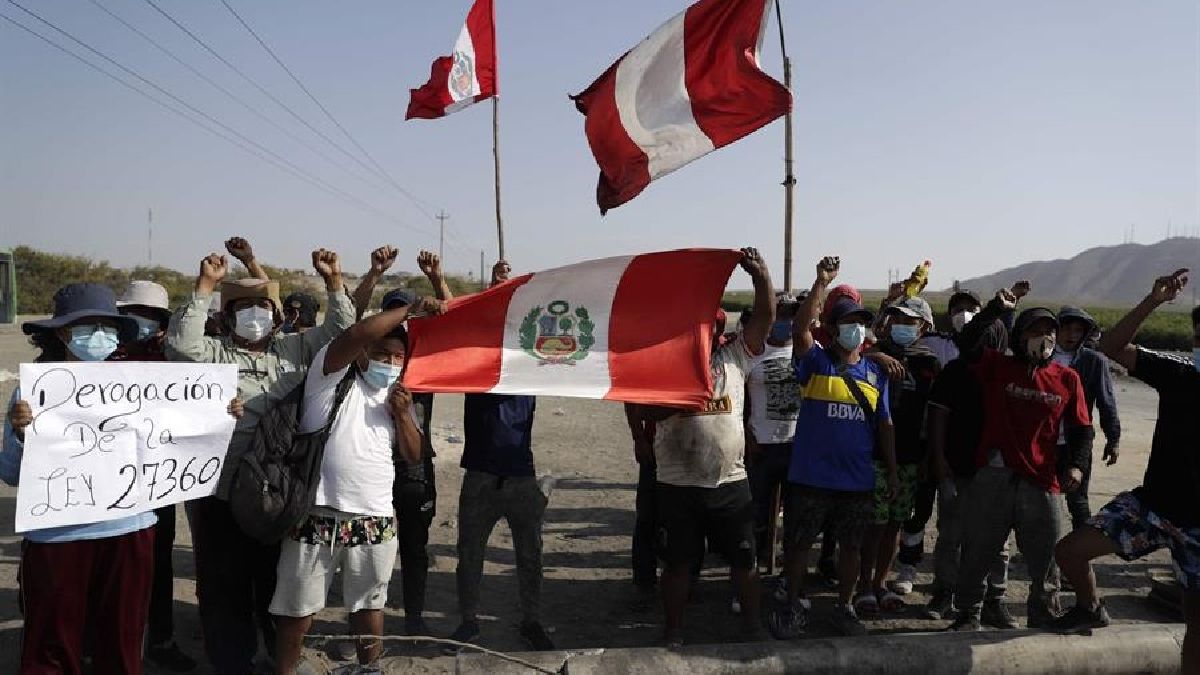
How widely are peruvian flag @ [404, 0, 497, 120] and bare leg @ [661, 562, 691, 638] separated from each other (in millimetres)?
6494

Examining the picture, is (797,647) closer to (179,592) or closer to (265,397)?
(265,397)

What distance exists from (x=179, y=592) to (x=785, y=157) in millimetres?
5517

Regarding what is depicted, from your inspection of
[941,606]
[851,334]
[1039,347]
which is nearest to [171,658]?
[851,334]

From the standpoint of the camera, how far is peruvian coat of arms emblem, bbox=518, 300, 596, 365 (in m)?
4.45

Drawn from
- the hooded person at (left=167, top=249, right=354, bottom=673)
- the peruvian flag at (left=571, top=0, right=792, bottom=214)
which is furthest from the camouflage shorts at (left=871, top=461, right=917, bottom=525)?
the hooded person at (left=167, top=249, right=354, bottom=673)

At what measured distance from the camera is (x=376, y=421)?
3.82 meters

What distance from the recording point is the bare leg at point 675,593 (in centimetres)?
456

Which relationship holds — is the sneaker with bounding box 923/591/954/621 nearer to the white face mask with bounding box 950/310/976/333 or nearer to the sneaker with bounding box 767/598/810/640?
the sneaker with bounding box 767/598/810/640

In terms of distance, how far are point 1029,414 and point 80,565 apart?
187 inches

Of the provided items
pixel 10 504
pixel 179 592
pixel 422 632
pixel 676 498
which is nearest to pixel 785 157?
pixel 676 498

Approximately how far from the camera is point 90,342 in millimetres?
3459

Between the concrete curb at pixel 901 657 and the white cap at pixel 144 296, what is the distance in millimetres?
2737

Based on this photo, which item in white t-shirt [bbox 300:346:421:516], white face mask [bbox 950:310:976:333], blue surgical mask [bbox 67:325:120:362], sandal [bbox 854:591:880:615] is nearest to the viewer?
blue surgical mask [bbox 67:325:120:362]

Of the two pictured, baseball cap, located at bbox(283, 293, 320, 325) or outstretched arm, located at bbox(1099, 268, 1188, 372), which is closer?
outstretched arm, located at bbox(1099, 268, 1188, 372)
